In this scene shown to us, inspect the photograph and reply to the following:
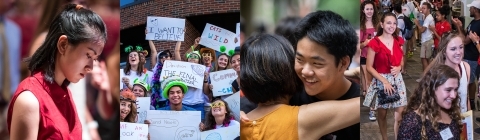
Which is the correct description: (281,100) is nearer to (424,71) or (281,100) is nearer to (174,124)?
(174,124)

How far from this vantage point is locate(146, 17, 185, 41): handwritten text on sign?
172 inches

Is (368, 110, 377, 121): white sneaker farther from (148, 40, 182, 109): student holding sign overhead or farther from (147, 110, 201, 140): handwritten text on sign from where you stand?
(148, 40, 182, 109): student holding sign overhead

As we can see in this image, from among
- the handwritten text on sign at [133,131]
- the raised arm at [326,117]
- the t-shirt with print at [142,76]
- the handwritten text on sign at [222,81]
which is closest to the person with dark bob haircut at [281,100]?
the raised arm at [326,117]

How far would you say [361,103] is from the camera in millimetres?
4254

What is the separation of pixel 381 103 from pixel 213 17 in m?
1.31

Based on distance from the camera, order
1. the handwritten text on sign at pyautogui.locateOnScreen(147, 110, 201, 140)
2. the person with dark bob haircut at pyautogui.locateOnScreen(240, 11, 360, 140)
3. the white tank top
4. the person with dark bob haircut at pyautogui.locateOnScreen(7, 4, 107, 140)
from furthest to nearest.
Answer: the handwritten text on sign at pyautogui.locateOnScreen(147, 110, 201, 140) → the white tank top → the person with dark bob haircut at pyautogui.locateOnScreen(7, 4, 107, 140) → the person with dark bob haircut at pyautogui.locateOnScreen(240, 11, 360, 140)

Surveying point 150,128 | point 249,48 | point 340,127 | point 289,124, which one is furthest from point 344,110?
point 150,128

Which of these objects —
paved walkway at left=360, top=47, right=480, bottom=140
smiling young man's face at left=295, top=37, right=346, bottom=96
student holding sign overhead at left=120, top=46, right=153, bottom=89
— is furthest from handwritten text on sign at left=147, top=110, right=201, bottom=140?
paved walkway at left=360, top=47, right=480, bottom=140

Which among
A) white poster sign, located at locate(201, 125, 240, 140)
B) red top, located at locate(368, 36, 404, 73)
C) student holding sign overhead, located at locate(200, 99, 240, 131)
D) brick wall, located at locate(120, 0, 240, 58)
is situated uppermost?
brick wall, located at locate(120, 0, 240, 58)

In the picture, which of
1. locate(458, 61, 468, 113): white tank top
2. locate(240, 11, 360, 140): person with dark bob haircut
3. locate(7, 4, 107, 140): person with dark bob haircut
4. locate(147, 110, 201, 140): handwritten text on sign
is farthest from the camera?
locate(147, 110, 201, 140): handwritten text on sign

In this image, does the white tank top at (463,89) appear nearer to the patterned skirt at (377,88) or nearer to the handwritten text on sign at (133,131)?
the patterned skirt at (377,88)

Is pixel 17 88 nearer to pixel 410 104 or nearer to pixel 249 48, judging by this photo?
pixel 249 48

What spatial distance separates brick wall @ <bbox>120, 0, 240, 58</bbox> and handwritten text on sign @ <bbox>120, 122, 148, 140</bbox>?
Result: 59 centimetres

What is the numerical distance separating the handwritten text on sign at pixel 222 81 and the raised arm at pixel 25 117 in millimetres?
1216
